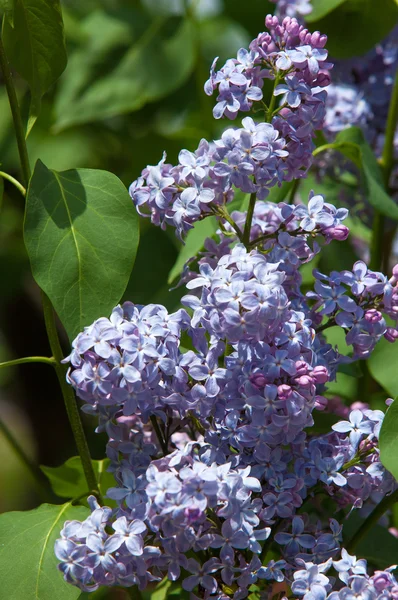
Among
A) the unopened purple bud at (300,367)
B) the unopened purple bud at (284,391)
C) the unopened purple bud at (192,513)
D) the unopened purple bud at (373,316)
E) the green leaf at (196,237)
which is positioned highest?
the unopened purple bud at (373,316)

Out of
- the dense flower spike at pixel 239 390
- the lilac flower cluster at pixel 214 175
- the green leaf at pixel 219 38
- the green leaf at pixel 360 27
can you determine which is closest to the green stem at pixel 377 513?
the dense flower spike at pixel 239 390

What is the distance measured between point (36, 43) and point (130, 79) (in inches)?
21.9

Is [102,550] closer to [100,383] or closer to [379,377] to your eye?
[100,383]

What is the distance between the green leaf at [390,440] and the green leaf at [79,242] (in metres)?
0.19

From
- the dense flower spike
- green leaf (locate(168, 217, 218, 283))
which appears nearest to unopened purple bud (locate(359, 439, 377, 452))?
the dense flower spike

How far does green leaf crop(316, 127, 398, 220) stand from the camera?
0.75m

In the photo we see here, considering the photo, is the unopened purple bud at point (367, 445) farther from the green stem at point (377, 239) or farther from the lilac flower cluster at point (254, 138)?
the green stem at point (377, 239)

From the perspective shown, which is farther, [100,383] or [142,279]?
[142,279]

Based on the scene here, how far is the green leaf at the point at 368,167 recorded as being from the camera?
2.47 ft

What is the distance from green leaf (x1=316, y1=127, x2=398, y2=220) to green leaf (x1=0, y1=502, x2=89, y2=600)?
365 millimetres

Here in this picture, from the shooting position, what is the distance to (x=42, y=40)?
0.61 m

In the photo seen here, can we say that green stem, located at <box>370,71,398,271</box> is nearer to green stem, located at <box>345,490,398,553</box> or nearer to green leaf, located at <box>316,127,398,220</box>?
green leaf, located at <box>316,127,398,220</box>

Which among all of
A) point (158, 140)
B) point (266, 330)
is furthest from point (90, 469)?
point (158, 140)

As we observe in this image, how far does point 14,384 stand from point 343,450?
53.7 inches
